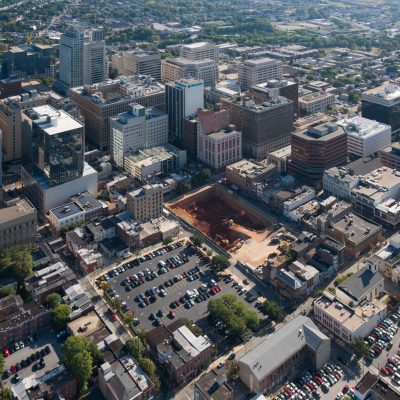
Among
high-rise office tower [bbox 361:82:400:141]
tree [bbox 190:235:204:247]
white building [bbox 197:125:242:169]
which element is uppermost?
high-rise office tower [bbox 361:82:400:141]

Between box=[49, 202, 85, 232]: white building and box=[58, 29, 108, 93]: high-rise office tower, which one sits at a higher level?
box=[58, 29, 108, 93]: high-rise office tower

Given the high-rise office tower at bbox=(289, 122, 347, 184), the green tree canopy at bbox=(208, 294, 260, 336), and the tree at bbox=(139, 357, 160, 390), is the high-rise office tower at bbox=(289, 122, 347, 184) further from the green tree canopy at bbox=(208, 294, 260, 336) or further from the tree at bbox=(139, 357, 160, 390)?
the tree at bbox=(139, 357, 160, 390)

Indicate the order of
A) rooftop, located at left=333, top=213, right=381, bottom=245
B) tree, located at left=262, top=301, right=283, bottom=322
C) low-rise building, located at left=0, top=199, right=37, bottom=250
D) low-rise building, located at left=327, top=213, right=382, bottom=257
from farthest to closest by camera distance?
rooftop, located at left=333, top=213, right=381, bottom=245 → low-rise building, located at left=327, top=213, right=382, bottom=257 → low-rise building, located at left=0, top=199, right=37, bottom=250 → tree, located at left=262, top=301, right=283, bottom=322

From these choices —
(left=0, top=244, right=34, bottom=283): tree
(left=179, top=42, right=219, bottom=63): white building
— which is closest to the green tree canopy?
(left=0, top=244, right=34, bottom=283): tree

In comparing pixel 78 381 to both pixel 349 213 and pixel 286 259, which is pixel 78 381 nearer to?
pixel 286 259

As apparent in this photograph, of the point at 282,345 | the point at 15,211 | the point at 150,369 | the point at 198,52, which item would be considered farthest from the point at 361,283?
the point at 198,52

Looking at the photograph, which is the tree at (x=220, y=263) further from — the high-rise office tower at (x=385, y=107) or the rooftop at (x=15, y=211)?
the high-rise office tower at (x=385, y=107)
